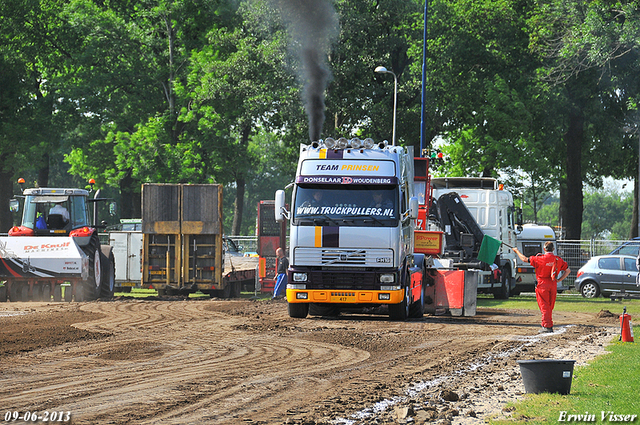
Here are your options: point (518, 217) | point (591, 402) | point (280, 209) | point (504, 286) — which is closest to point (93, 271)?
point (280, 209)

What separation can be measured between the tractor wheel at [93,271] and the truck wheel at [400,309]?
9.83 m

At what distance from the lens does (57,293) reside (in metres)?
24.0

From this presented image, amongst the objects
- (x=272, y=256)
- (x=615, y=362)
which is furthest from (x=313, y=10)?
(x=615, y=362)

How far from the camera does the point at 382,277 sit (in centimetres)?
1780

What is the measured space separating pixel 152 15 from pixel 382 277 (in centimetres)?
3126

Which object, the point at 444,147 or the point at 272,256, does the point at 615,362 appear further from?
the point at 444,147

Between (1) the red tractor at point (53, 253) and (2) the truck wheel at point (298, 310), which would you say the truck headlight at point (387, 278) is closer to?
(2) the truck wheel at point (298, 310)

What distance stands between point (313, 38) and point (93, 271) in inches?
480

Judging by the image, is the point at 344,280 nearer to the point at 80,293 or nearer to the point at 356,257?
the point at 356,257

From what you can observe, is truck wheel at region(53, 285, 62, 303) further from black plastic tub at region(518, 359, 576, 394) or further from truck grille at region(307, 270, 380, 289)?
black plastic tub at region(518, 359, 576, 394)

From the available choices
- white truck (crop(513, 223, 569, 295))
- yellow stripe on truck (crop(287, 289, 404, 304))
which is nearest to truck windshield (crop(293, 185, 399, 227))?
yellow stripe on truck (crop(287, 289, 404, 304))

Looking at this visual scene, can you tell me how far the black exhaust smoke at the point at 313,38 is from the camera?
28.8 meters

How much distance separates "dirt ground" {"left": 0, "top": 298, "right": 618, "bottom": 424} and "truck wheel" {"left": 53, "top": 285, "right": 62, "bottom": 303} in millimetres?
3722

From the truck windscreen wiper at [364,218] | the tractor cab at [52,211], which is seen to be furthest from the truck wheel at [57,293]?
the truck windscreen wiper at [364,218]
